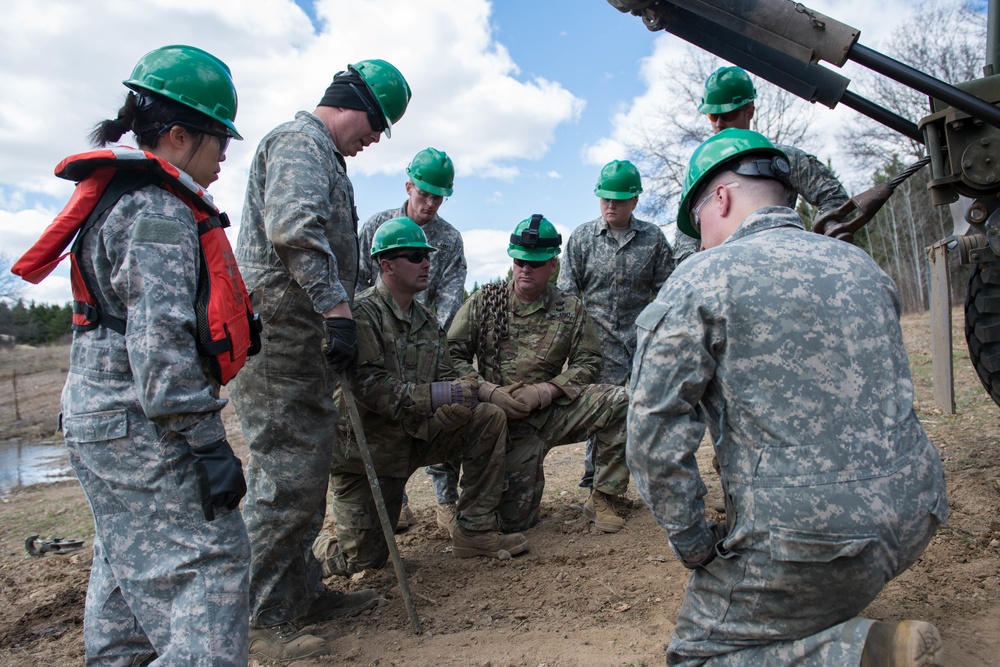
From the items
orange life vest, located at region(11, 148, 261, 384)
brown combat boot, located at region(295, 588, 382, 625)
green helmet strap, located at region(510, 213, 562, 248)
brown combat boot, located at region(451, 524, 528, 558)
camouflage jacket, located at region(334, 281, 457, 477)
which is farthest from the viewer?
green helmet strap, located at region(510, 213, 562, 248)

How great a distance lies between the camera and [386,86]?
3422 millimetres

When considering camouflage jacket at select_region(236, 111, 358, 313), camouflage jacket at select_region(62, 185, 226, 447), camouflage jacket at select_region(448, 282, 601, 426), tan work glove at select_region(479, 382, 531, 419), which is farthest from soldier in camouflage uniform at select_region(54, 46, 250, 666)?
camouflage jacket at select_region(448, 282, 601, 426)

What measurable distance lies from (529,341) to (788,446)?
9.70ft

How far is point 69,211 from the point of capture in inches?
85.0

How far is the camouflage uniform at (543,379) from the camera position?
15.1ft

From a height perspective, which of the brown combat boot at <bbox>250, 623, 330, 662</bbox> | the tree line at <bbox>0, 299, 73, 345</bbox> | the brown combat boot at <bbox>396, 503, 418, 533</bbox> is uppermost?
the tree line at <bbox>0, 299, 73, 345</bbox>

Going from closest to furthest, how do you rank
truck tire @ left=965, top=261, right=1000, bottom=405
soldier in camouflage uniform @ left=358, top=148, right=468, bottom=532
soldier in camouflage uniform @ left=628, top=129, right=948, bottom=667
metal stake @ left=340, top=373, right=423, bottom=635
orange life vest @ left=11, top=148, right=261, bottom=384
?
soldier in camouflage uniform @ left=628, top=129, right=948, bottom=667
orange life vest @ left=11, top=148, right=261, bottom=384
metal stake @ left=340, top=373, right=423, bottom=635
truck tire @ left=965, top=261, right=1000, bottom=405
soldier in camouflage uniform @ left=358, top=148, right=468, bottom=532

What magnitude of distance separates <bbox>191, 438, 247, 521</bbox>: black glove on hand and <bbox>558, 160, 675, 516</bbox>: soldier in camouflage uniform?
11.8 ft

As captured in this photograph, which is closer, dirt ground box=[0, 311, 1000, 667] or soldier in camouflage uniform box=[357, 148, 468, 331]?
dirt ground box=[0, 311, 1000, 667]

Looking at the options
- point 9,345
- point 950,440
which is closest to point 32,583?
point 950,440

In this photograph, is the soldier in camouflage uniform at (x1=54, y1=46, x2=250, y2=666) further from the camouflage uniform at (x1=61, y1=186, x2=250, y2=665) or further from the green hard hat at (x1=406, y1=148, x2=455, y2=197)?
the green hard hat at (x1=406, y1=148, x2=455, y2=197)

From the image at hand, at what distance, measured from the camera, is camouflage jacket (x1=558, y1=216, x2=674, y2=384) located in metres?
5.55

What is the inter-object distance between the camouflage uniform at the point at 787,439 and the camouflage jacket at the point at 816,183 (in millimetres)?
2362

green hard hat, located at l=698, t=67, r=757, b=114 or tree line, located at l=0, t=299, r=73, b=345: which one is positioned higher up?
tree line, located at l=0, t=299, r=73, b=345
